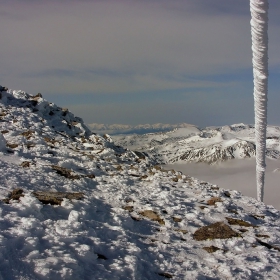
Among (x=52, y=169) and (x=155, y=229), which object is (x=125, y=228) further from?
(x=52, y=169)

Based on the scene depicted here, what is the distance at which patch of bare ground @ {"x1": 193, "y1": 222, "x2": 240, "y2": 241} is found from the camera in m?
11.5

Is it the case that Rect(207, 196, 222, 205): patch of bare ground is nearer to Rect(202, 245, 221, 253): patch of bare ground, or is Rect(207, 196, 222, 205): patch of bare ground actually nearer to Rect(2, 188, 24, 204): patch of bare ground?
Rect(202, 245, 221, 253): patch of bare ground

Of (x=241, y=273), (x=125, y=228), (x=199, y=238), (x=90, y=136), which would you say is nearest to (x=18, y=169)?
(x=125, y=228)

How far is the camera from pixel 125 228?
11.1m

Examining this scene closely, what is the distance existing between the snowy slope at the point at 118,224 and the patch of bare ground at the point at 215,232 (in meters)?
0.04

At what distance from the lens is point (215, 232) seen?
39.2ft

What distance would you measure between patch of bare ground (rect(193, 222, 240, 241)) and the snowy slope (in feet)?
0.14

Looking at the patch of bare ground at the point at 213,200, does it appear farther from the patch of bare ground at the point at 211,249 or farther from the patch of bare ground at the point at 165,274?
the patch of bare ground at the point at 165,274

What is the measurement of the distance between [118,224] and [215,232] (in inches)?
160

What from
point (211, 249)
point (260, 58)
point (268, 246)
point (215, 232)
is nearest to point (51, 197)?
point (211, 249)

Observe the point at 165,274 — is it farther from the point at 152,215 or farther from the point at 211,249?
the point at 152,215

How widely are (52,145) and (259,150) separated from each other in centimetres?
1499

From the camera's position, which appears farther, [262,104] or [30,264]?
[262,104]

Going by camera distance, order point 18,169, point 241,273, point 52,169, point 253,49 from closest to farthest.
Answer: point 253,49 < point 241,273 < point 18,169 < point 52,169
